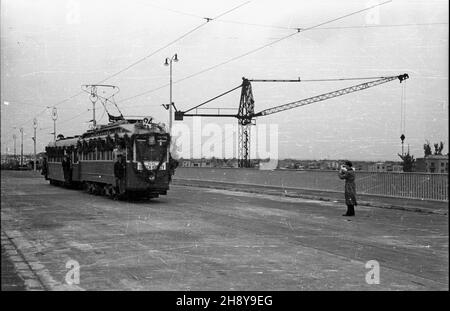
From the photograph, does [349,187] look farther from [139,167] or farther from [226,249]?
[139,167]

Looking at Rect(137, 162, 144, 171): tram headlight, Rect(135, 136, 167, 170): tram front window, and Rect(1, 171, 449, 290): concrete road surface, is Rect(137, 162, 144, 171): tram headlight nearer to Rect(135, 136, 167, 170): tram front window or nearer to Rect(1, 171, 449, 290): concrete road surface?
Rect(135, 136, 167, 170): tram front window

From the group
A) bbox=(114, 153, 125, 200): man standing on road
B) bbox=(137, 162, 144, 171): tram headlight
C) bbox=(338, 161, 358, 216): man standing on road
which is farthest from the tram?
bbox=(338, 161, 358, 216): man standing on road

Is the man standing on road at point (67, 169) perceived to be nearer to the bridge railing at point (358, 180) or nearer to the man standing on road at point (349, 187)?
the bridge railing at point (358, 180)

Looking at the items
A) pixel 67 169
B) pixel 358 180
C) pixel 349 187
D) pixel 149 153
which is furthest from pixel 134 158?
pixel 67 169

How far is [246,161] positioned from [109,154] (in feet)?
147

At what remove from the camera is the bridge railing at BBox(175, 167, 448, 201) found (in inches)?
851

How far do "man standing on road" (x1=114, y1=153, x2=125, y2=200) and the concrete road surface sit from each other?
465cm

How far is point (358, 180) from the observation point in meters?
25.7

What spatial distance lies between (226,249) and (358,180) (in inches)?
667

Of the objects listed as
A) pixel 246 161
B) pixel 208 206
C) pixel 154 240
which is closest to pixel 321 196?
pixel 208 206

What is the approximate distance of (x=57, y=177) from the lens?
1394 inches

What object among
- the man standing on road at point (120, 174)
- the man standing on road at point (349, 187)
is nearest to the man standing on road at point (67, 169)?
the man standing on road at point (120, 174)
